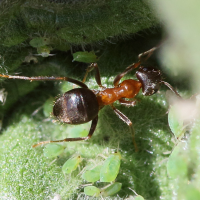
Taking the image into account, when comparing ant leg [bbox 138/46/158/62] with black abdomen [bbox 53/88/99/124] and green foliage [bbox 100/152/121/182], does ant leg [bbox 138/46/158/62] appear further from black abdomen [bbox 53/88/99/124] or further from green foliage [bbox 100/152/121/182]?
green foliage [bbox 100/152/121/182]

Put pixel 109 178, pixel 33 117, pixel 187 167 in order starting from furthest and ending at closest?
pixel 33 117 → pixel 109 178 → pixel 187 167

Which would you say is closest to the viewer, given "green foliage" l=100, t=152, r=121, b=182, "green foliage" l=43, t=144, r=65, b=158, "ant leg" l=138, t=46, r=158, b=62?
"green foliage" l=100, t=152, r=121, b=182

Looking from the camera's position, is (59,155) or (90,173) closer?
(90,173)

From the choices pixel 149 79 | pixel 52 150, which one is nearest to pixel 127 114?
pixel 149 79

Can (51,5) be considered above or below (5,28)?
above

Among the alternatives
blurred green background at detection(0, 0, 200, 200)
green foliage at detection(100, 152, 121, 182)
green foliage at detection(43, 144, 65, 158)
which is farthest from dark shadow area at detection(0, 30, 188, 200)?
green foliage at detection(100, 152, 121, 182)

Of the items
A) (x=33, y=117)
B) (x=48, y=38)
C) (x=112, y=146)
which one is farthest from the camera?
(x=33, y=117)

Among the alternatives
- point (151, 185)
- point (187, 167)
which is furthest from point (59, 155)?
point (187, 167)

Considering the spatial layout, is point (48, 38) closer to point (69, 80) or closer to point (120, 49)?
point (69, 80)
